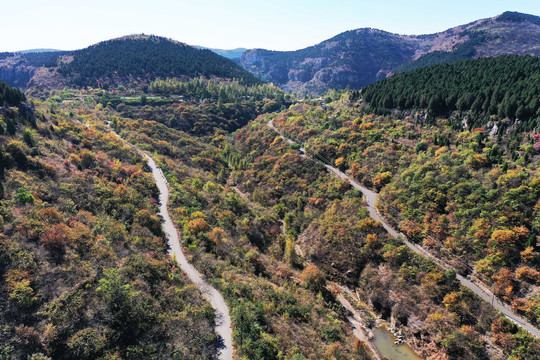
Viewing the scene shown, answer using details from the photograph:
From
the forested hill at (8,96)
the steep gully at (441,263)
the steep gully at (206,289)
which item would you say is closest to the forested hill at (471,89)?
the steep gully at (441,263)

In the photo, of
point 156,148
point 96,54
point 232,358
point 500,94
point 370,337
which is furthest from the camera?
point 96,54

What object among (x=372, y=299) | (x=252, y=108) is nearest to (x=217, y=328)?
(x=372, y=299)

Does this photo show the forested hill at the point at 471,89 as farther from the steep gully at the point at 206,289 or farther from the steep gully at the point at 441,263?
the steep gully at the point at 206,289

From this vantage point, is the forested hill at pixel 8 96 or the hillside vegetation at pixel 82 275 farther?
the forested hill at pixel 8 96

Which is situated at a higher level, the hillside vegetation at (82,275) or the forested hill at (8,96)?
the forested hill at (8,96)

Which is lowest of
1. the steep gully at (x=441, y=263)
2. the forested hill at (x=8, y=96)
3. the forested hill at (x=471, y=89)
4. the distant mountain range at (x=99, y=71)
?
the steep gully at (x=441, y=263)

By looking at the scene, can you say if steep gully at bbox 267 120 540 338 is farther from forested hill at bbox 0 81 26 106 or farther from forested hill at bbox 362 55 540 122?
forested hill at bbox 0 81 26 106

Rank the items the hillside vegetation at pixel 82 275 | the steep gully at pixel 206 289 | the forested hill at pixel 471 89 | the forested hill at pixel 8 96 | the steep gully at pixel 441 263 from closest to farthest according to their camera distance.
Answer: the hillside vegetation at pixel 82 275 → the steep gully at pixel 206 289 → the steep gully at pixel 441 263 → the forested hill at pixel 8 96 → the forested hill at pixel 471 89

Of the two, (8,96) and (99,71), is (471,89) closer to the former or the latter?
(8,96)

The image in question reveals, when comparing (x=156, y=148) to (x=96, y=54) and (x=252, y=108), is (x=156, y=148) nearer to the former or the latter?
(x=252, y=108)
